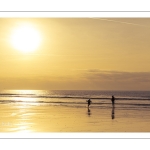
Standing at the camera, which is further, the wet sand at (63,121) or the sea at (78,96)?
the sea at (78,96)

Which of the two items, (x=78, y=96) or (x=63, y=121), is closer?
(x=63, y=121)

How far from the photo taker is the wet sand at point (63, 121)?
132 inches

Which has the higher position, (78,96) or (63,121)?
(78,96)

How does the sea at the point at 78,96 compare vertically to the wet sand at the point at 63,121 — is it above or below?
above

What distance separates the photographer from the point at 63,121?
3.51 metres

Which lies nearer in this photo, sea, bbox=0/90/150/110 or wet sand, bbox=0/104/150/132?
wet sand, bbox=0/104/150/132

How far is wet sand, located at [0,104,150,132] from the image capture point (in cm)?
334

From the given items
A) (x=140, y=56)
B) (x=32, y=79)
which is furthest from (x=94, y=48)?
(x=32, y=79)

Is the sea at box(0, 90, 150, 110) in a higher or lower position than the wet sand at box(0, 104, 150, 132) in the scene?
higher
